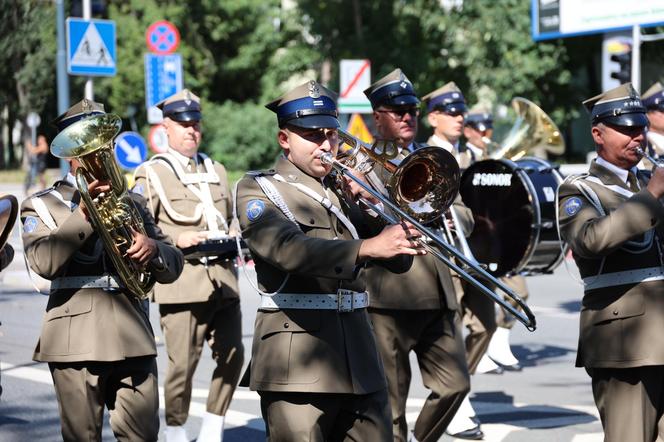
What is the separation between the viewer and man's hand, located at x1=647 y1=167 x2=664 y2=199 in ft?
16.2

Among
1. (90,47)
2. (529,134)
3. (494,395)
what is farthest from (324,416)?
(90,47)

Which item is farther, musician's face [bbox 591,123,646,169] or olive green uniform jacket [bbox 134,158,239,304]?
olive green uniform jacket [bbox 134,158,239,304]

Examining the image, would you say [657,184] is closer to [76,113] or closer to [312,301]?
[312,301]

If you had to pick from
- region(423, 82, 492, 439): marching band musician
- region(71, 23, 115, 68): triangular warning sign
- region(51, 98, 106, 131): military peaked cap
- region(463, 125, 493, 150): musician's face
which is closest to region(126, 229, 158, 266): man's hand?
region(51, 98, 106, 131): military peaked cap

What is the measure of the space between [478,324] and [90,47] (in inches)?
365

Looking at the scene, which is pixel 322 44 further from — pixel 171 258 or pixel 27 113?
pixel 171 258

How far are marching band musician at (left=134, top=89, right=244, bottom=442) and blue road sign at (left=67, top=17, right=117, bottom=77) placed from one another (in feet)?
28.7

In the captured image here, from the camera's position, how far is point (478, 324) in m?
8.20

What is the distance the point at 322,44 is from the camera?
39.4 metres

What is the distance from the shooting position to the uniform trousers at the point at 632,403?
5.07m

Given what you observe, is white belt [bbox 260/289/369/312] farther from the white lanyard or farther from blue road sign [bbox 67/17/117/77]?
blue road sign [bbox 67/17/117/77]

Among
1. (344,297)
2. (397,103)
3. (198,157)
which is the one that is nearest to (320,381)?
(344,297)

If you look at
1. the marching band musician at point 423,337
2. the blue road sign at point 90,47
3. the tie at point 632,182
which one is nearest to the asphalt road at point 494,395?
the marching band musician at point 423,337

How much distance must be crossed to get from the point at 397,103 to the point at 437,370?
144 centimetres
